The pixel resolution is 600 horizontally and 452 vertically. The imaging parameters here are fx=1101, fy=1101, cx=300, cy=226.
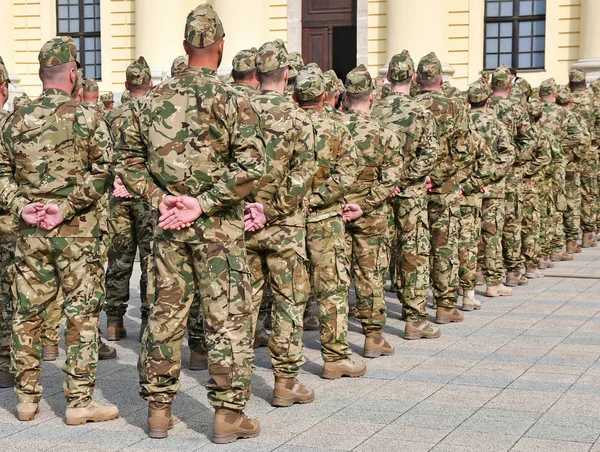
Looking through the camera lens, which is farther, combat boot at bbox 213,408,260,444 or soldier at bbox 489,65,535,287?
soldier at bbox 489,65,535,287

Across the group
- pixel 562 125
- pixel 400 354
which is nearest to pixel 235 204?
pixel 400 354

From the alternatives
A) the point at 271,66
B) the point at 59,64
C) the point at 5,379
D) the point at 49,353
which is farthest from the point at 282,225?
the point at 49,353

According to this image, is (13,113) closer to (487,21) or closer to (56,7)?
(487,21)

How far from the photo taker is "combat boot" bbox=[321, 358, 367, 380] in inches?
301

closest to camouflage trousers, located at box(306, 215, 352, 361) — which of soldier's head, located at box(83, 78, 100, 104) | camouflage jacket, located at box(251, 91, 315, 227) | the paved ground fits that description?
the paved ground

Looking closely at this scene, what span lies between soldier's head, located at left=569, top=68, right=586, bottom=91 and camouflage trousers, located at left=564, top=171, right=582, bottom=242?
145cm

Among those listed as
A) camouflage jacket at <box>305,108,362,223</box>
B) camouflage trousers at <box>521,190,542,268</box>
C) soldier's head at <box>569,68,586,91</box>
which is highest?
soldier's head at <box>569,68,586,91</box>

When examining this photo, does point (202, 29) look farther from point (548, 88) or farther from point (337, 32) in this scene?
point (337, 32)

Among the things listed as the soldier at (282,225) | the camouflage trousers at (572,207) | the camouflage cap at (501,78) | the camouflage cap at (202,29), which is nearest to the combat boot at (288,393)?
the soldier at (282,225)

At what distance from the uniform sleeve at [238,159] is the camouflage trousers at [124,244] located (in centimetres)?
308

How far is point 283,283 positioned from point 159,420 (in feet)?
4.30

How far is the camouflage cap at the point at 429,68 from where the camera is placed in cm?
941

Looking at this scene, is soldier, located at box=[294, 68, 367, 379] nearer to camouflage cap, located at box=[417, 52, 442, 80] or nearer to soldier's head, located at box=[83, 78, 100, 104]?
camouflage cap, located at box=[417, 52, 442, 80]

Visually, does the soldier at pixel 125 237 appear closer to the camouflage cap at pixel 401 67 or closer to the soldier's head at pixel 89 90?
the soldier's head at pixel 89 90
